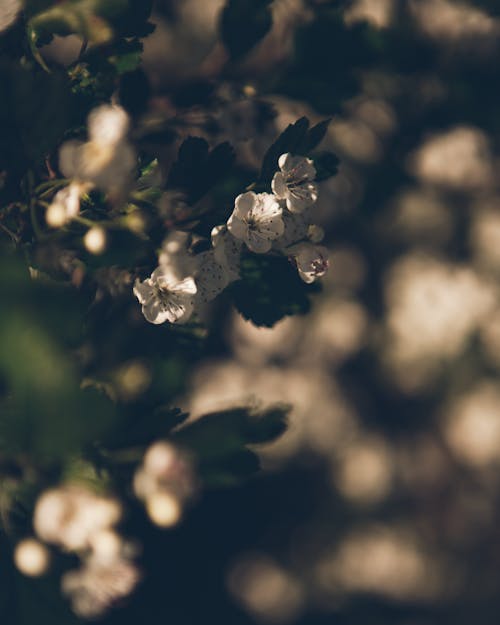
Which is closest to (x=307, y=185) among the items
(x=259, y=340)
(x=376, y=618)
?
(x=259, y=340)

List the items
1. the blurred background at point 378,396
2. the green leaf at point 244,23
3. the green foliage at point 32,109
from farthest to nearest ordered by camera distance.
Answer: the blurred background at point 378,396
the green leaf at point 244,23
the green foliage at point 32,109

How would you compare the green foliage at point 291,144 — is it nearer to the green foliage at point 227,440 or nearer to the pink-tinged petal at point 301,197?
the pink-tinged petal at point 301,197

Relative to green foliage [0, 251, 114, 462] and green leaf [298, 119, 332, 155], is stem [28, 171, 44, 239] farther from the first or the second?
green leaf [298, 119, 332, 155]

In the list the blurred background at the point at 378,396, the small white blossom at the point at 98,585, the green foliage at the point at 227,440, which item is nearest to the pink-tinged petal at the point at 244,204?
the green foliage at the point at 227,440

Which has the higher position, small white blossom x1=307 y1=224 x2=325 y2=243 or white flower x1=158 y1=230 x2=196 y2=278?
small white blossom x1=307 y1=224 x2=325 y2=243

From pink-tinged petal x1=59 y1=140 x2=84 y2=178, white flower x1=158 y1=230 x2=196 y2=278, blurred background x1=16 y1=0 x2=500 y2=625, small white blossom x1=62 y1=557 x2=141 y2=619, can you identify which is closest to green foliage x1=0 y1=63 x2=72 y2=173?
pink-tinged petal x1=59 y1=140 x2=84 y2=178

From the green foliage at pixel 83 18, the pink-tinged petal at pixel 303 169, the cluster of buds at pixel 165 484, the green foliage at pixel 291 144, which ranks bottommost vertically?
the cluster of buds at pixel 165 484
